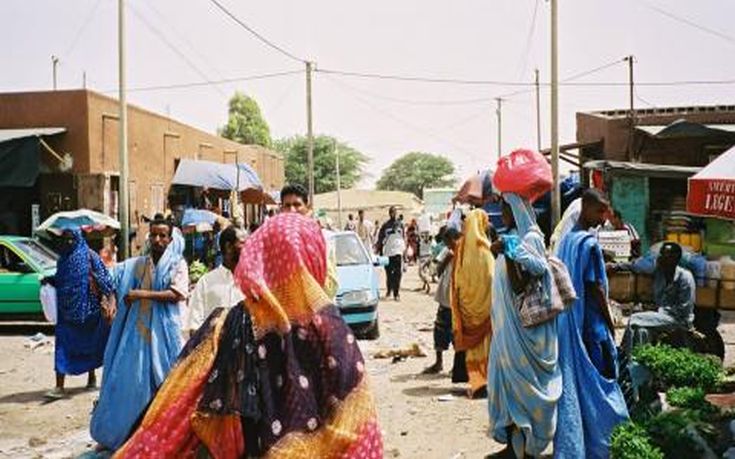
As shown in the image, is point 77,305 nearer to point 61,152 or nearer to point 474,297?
point 474,297

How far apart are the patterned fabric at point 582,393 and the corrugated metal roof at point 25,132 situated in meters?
13.5

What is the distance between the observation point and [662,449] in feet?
16.7

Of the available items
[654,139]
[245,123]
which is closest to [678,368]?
[654,139]

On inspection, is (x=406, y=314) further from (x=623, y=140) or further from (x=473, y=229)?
(x=623, y=140)

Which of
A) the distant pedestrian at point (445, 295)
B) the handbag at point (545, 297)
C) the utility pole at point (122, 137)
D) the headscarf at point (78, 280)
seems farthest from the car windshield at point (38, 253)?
the handbag at point (545, 297)

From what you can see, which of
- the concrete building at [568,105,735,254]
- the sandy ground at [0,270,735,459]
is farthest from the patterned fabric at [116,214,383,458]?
the concrete building at [568,105,735,254]

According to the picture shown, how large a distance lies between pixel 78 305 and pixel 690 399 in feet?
18.8

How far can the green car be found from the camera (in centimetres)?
1250

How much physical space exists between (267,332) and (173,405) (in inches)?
19.5

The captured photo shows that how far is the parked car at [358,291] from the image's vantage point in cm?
1086

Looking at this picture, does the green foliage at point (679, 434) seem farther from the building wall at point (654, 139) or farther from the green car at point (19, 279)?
the building wall at point (654, 139)

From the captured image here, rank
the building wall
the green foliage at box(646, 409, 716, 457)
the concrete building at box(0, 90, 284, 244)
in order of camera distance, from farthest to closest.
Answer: the building wall → the concrete building at box(0, 90, 284, 244) → the green foliage at box(646, 409, 716, 457)

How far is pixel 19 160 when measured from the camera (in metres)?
15.8

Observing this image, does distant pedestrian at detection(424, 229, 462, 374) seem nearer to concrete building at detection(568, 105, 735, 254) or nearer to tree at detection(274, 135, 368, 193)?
concrete building at detection(568, 105, 735, 254)
